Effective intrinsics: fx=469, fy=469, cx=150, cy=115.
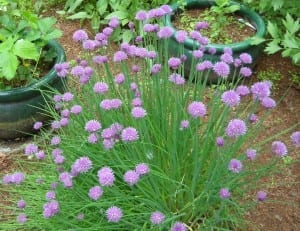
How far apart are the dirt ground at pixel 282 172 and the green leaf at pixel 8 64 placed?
613mm

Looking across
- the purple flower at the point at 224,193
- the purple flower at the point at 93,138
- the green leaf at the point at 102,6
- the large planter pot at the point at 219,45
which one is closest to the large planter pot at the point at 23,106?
the large planter pot at the point at 219,45

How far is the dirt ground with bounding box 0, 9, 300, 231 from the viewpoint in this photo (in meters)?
2.54

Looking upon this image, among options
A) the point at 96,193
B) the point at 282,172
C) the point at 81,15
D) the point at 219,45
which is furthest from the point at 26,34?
the point at 282,172

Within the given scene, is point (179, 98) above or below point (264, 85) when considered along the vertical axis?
below

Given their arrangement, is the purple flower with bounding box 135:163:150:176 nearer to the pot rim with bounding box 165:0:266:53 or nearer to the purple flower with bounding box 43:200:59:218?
the purple flower with bounding box 43:200:59:218

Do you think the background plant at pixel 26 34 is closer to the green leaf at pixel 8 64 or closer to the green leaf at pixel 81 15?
the green leaf at pixel 8 64

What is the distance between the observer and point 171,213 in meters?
2.06

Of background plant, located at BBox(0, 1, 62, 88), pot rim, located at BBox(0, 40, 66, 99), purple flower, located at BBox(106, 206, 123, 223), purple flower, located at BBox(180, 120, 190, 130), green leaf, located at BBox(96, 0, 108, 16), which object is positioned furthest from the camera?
green leaf, located at BBox(96, 0, 108, 16)

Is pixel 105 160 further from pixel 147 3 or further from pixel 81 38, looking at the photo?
pixel 147 3

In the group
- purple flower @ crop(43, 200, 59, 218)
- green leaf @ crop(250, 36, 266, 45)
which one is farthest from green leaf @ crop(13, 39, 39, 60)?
green leaf @ crop(250, 36, 266, 45)

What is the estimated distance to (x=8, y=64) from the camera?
2.73 metres

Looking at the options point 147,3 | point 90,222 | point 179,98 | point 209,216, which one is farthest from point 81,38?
point 147,3

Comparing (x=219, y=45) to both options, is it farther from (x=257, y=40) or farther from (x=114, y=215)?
(x=114, y=215)

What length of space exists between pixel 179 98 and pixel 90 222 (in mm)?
695
